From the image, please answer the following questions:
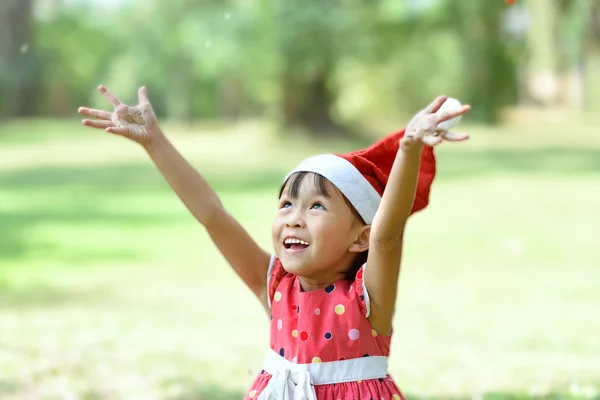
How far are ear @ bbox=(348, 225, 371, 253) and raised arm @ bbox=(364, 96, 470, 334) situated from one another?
112 mm

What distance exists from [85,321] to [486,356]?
2508mm

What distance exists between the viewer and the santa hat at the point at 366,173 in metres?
2.33

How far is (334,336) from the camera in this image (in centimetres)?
224

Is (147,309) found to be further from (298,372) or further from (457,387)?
(298,372)

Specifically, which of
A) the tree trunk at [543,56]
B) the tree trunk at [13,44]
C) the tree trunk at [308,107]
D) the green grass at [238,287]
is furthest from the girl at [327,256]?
the tree trunk at [543,56]

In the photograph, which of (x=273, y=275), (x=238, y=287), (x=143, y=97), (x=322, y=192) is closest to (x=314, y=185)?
(x=322, y=192)

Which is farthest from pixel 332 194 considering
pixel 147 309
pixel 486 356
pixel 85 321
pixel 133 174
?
pixel 133 174

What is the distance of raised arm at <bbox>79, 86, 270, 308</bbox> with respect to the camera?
2.41 metres

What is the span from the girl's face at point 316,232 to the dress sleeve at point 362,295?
79 mm

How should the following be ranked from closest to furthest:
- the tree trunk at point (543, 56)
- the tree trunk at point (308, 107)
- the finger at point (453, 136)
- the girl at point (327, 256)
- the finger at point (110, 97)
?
1. the finger at point (453, 136)
2. the girl at point (327, 256)
3. the finger at point (110, 97)
4. the tree trunk at point (308, 107)
5. the tree trunk at point (543, 56)

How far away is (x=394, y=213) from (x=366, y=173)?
319 mm

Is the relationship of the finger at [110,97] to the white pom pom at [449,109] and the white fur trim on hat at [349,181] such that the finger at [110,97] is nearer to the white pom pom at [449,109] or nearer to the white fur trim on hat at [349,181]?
the white fur trim on hat at [349,181]

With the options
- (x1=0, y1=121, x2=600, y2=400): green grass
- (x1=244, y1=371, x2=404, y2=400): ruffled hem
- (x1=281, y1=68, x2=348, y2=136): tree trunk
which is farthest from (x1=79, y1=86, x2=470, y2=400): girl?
(x1=281, y1=68, x2=348, y2=136): tree trunk

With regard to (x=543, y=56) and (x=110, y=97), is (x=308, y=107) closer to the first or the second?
(x=543, y=56)
